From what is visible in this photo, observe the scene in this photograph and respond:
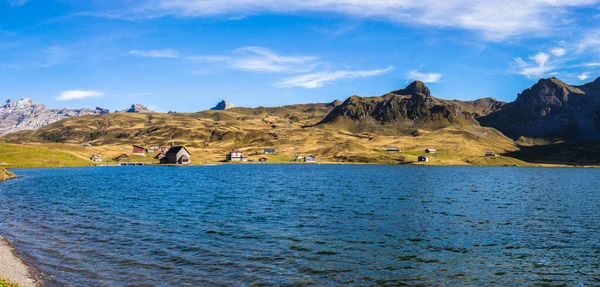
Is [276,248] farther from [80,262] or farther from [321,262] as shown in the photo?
[80,262]

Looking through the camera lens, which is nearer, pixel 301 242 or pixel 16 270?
pixel 16 270

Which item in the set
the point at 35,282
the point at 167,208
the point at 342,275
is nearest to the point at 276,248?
the point at 342,275

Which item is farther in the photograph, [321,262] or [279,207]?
[279,207]

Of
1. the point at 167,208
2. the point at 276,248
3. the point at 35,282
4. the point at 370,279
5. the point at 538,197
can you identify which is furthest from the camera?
the point at 538,197

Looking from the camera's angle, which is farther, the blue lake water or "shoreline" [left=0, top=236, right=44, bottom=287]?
the blue lake water

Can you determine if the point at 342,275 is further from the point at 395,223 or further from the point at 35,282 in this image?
the point at 395,223

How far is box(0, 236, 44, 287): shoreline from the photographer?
2909cm

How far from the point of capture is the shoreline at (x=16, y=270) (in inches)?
1145

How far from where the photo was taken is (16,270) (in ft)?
105

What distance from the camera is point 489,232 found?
51531 mm

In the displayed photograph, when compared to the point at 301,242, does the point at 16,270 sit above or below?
above

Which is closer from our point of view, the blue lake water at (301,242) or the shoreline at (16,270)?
the shoreline at (16,270)

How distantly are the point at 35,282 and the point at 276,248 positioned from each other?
20.1 m

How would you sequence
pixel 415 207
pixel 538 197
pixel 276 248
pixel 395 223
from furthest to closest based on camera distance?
1. pixel 538 197
2. pixel 415 207
3. pixel 395 223
4. pixel 276 248
